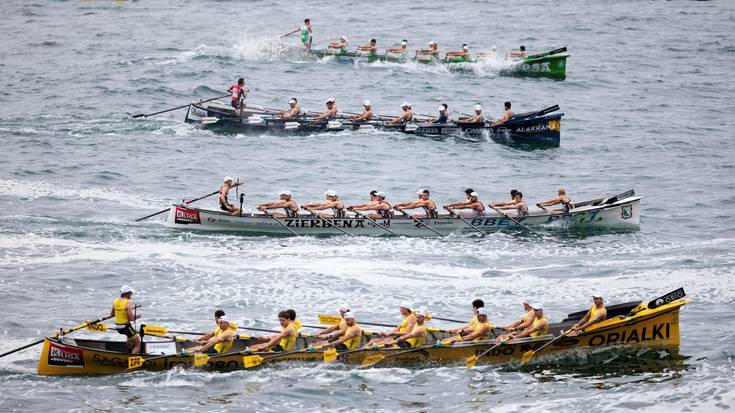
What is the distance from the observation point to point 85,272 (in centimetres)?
3231

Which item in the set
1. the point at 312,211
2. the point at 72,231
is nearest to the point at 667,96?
the point at 312,211

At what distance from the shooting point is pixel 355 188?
42.1 meters

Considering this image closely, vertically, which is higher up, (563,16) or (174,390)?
(563,16)

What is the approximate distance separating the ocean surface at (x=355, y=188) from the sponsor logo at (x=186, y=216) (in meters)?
0.52

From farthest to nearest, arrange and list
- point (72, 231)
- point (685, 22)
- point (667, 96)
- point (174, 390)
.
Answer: point (685, 22) → point (667, 96) → point (72, 231) → point (174, 390)

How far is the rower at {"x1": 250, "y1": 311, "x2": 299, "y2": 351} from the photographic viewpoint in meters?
25.8

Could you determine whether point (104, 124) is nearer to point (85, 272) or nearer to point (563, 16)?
point (85, 272)

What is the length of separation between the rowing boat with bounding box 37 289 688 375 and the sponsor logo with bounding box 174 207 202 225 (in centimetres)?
1005

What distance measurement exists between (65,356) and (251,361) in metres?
4.47

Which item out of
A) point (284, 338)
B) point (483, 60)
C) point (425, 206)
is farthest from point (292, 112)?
point (284, 338)

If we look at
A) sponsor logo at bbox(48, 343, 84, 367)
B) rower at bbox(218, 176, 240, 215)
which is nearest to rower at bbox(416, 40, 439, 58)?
rower at bbox(218, 176, 240, 215)

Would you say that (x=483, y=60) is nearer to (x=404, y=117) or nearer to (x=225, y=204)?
(x=404, y=117)

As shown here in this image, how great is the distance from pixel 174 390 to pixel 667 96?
4170cm

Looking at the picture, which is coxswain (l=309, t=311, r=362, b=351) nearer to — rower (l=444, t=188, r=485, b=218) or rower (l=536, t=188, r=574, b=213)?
rower (l=444, t=188, r=485, b=218)
